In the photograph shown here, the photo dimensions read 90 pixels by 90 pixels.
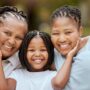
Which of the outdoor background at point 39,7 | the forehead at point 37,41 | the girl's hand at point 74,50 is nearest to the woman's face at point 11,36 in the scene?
the forehead at point 37,41

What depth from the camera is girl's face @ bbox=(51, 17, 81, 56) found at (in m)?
3.81

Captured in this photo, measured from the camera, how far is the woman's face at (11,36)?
393cm

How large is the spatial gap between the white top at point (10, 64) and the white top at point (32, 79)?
0.14 ft

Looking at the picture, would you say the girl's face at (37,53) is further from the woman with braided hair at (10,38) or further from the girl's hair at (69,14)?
the girl's hair at (69,14)

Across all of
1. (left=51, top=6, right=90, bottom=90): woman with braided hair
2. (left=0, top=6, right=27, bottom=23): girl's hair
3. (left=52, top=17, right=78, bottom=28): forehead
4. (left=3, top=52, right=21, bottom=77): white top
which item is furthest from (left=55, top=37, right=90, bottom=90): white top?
(left=0, top=6, right=27, bottom=23): girl's hair

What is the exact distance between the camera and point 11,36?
12.9 feet

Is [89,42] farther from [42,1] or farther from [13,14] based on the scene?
[42,1]

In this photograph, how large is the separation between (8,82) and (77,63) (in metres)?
0.55

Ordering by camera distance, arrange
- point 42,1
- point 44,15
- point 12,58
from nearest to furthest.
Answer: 1. point 12,58
2. point 44,15
3. point 42,1

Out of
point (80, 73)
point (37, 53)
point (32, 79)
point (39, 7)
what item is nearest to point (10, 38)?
point (37, 53)

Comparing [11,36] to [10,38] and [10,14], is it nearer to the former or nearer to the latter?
[10,38]

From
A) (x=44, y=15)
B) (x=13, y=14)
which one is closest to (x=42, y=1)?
(x=44, y=15)

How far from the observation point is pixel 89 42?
388cm

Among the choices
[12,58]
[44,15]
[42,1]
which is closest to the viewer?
[12,58]
